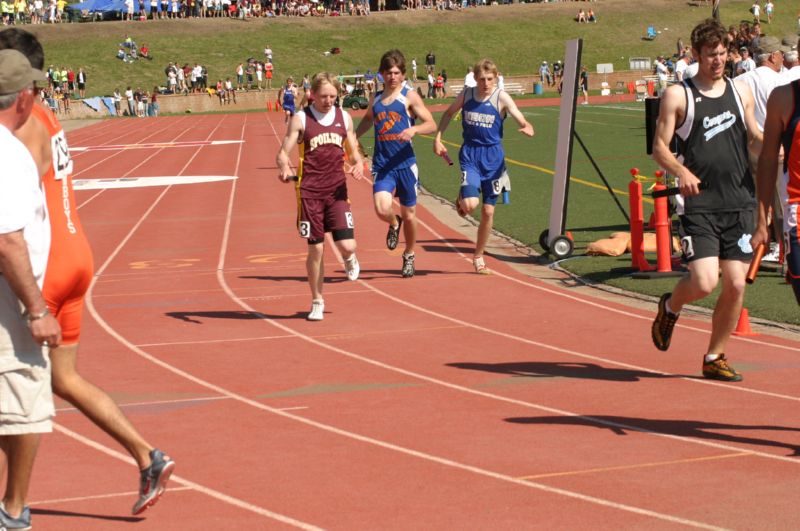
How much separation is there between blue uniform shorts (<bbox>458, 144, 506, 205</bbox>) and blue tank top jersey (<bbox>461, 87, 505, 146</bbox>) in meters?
0.08

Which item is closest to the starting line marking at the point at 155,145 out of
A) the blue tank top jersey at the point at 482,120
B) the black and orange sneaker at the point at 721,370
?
the blue tank top jersey at the point at 482,120

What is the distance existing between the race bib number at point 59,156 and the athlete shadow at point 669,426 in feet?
9.61

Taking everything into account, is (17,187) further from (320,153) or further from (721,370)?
(320,153)

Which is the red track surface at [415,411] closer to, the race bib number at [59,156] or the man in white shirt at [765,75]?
the race bib number at [59,156]

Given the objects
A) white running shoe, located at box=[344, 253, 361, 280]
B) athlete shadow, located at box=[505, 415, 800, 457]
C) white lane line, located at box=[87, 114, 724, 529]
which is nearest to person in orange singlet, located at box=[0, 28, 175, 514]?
white lane line, located at box=[87, 114, 724, 529]

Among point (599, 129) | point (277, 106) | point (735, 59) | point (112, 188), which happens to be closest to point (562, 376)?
point (735, 59)

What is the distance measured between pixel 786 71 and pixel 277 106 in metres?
54.2

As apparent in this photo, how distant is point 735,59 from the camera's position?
56.0 ft

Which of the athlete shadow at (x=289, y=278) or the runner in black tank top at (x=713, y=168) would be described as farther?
the athlete shadow at (x=289, y=278)

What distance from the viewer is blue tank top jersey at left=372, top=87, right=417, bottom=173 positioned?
508 inches

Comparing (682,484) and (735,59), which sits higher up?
→ (735,59)

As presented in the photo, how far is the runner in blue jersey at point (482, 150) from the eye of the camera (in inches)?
518

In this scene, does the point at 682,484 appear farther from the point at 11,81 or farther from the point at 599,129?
the point at 599,129

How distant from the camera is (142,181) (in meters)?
27.1
